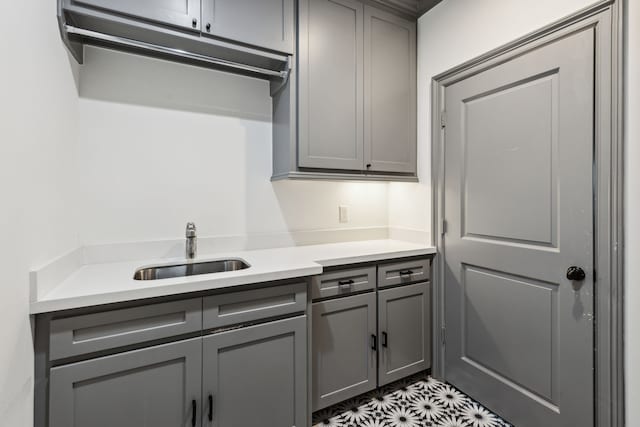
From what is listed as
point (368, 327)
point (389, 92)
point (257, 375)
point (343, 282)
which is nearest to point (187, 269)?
point (257, 375)

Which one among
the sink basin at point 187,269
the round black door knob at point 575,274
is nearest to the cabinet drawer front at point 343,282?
the sink basin at point 187,269

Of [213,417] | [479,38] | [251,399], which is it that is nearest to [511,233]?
[479,38]

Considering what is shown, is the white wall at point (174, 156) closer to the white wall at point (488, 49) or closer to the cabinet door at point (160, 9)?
the cabinet door at point (160, 9)

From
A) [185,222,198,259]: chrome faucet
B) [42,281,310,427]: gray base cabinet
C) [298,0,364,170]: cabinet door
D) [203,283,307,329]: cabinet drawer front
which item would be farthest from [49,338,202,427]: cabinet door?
[298,0,364,170]: cabinet door

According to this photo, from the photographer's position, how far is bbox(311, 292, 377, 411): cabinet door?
169 cm

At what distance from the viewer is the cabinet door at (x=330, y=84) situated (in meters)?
1.84

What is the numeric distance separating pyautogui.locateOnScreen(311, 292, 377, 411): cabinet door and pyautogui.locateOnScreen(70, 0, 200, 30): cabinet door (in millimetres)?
1564

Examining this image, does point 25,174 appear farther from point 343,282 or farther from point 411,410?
point 411,410

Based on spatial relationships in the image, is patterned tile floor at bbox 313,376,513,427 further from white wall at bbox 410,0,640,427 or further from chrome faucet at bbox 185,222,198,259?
chrome faucet at bbox 185,222,198,259

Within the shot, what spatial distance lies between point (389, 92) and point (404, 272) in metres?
1.19

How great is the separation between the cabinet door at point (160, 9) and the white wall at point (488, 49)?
58.0 inches

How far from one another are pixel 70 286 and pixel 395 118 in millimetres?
1970

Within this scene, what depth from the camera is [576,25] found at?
140cm

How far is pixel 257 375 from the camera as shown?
1419 mm
